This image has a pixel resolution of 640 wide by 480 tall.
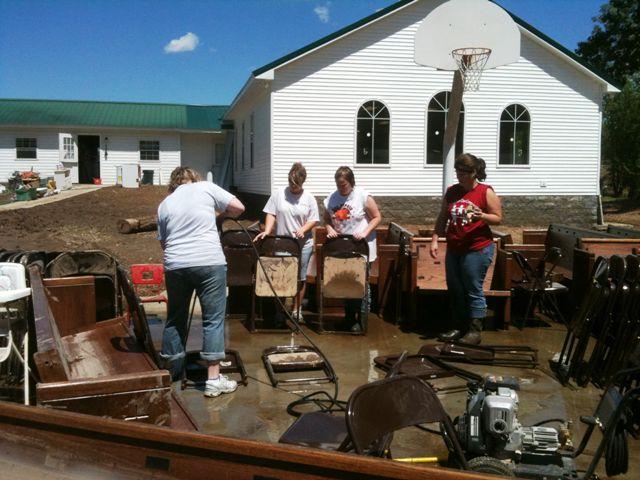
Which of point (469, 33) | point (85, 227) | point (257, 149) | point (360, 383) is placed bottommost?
point (360, 383)

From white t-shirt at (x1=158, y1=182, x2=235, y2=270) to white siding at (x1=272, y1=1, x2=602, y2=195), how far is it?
506 inches

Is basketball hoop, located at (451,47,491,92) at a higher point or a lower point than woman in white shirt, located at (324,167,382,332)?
higher

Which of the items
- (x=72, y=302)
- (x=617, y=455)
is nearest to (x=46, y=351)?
(x=72, y=302)

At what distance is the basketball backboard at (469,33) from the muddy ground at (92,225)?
6223 mm

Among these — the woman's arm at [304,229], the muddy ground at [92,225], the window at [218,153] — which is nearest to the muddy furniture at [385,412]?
the woman's arm at [304,229]

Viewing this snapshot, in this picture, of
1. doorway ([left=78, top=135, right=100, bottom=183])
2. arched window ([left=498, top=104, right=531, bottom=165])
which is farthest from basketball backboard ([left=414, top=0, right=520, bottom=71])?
doorway ([left=78, top=135, right=100, bottom=183])

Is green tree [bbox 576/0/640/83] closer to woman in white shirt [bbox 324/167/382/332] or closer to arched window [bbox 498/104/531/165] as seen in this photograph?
arched window [bbox 498/104/531/165]

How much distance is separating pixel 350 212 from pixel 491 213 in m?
1.58

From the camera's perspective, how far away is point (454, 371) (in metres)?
5.51

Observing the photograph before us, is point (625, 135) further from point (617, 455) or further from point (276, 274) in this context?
point (617, 455)

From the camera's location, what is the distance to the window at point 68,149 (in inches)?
1208

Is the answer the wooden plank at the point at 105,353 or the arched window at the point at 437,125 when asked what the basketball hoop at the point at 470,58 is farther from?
the arched window at the point at 437,125

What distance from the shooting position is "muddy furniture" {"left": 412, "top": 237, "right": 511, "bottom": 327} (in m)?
7.20

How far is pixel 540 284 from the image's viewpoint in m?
7.25
